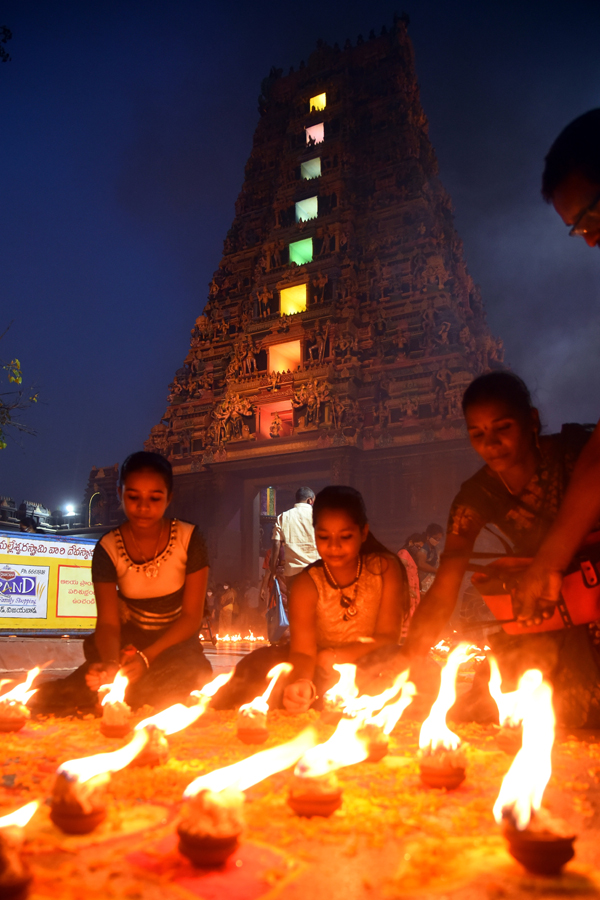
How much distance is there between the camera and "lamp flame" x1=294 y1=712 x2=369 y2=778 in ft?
5.79

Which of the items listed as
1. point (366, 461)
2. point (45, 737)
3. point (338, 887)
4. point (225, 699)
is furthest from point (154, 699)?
point (366, 461)

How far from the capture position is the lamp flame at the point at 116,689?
3054 mm

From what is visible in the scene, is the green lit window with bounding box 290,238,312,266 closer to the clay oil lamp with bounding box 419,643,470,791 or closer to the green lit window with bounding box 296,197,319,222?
the green lit window with bounding box 296,197,319,222

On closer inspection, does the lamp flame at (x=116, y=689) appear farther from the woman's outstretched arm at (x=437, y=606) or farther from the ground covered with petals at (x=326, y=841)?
the woman's outstretched arm at (x=437, y=606)

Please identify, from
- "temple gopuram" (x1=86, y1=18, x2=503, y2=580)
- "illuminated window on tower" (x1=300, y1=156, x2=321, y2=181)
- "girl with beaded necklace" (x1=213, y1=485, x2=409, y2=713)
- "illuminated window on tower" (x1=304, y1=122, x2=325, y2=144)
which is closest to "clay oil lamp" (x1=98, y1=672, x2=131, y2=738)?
"girl with beaded necklace" (x1=213, y1=485, x2=409, y2=713)

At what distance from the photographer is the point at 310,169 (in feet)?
74.7

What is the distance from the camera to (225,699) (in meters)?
3.86

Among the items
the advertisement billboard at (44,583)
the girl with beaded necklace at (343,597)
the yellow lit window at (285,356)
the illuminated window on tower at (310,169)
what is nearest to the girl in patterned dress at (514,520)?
the girl with beaded necklace at (343,597)

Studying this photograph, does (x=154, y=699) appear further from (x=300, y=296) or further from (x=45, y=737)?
(x=300, y=296)

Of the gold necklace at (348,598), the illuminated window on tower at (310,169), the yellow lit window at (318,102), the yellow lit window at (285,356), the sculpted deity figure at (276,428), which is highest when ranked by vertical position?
the yellow lit window at (318,102)

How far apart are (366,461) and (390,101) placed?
1370 centimetres

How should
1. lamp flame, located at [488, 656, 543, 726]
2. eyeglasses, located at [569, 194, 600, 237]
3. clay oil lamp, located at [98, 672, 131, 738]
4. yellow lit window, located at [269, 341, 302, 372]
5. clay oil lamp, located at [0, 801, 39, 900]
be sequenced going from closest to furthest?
1. clay oil lamp, located at [0, 801, 39, 900]
2. eyeglasses, located at [569, 194, 600, 237]
3. lamp flame, located at [488, 656, 543, 726]
4. clay oil lamp, located at [98, 672, 131, 738]
5. yellow lit window, located at [269, 341, 302, 372]

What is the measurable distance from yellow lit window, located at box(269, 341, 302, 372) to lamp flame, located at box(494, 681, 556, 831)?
763 inches

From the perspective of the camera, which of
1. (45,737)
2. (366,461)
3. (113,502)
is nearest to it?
(45,737)
